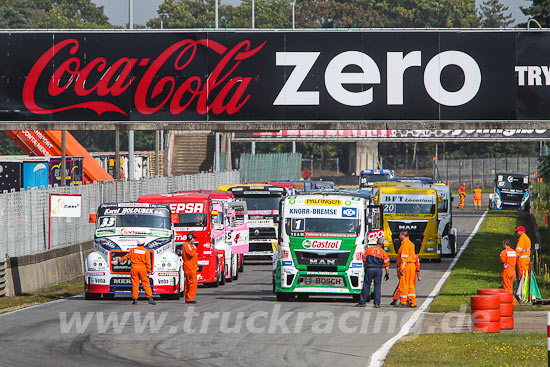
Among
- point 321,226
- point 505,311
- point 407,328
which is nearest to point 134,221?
point 321,226

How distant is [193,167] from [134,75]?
53.0 m

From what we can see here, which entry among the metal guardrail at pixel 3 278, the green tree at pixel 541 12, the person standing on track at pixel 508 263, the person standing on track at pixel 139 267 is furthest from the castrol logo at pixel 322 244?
the green tree at pixel 541 12

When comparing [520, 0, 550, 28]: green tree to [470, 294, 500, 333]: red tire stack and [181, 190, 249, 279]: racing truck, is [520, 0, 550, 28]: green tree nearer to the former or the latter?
[181, 190, 249, 279]: racing truck

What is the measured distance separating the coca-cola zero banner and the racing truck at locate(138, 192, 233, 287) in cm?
247

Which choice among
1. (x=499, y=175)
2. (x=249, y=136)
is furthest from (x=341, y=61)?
A: (x=249, y=136)

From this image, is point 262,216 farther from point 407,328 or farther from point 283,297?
point 407,328

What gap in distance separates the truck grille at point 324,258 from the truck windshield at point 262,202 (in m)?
12.1

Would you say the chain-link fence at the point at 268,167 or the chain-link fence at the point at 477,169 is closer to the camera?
the chain-link fence at the point at 268,167

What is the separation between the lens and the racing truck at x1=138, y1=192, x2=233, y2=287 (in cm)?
2767

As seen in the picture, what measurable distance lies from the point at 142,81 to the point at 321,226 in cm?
747

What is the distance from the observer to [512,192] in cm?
7369

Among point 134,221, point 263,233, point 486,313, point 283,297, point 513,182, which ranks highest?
point 134,221

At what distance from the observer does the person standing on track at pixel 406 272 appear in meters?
23.5

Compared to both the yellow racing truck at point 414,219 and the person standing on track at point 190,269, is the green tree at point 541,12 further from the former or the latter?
the person standing on track at point 190,269
